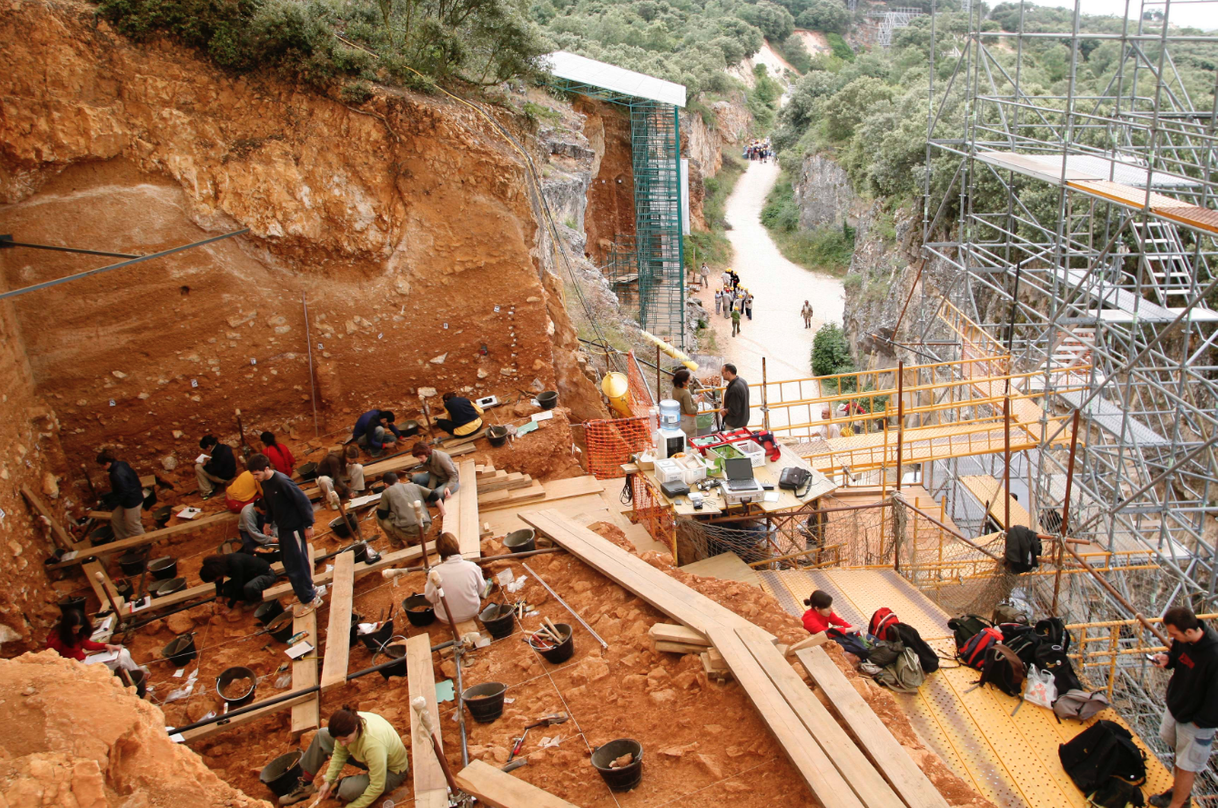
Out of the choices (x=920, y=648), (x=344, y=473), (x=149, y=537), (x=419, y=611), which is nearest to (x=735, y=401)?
(x=920, y=648)

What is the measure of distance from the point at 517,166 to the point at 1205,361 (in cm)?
1266

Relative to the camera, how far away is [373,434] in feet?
37.0

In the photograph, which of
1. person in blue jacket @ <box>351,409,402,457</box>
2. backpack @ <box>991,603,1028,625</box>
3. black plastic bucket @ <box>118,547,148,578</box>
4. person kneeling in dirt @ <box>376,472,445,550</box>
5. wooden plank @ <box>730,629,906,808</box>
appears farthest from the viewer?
person in blue jacket @ <box>351,409,402,457</box>

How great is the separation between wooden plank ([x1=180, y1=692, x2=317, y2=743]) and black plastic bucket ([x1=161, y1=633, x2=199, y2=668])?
4.58ft

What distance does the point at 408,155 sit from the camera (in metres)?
12.0

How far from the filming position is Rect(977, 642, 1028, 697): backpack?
7973 millimetres

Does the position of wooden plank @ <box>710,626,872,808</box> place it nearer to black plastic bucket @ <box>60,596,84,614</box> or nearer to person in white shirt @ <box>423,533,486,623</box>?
person in white shirt @ <box>423,533,486,623</box>

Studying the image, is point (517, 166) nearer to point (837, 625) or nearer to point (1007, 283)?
point (837, 625)

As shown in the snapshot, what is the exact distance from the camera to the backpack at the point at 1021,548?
950 cm

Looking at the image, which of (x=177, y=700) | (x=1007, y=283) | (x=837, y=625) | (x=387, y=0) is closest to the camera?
(x=177, y=700)

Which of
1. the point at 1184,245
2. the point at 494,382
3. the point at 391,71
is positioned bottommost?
the point at 494,382

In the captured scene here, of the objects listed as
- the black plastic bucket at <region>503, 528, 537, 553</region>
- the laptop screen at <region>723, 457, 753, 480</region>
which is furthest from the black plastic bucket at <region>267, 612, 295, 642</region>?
the laptop screen at <region>723, 457, 753, 480</region>

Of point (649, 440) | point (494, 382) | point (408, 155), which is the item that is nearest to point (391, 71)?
point (408, 155)

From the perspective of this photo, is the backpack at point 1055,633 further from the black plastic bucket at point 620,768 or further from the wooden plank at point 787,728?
the black plastic bucket at point 620,768
